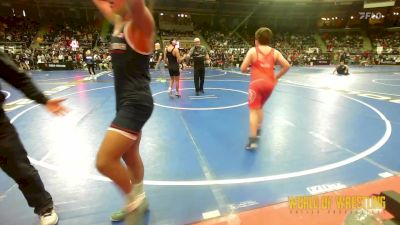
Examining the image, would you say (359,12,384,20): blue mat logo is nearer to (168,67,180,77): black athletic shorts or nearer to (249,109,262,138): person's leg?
(168,67,180,77): black athletic shorts

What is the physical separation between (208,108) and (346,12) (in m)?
39.2

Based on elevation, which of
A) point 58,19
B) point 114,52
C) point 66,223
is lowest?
point 66,223

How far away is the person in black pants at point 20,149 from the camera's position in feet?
7.59

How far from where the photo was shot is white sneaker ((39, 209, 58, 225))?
263cm

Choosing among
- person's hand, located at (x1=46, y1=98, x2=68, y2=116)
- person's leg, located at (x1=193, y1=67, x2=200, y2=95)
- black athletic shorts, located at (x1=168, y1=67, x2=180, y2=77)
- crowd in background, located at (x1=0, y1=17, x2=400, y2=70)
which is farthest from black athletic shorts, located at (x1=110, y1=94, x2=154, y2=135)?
crowd in background, located at (x1=0, y1=17, x2=400, y2=70)

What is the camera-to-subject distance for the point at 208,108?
755cm

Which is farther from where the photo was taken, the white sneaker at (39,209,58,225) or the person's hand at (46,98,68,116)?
the white sneaker at (39,209,58,225)

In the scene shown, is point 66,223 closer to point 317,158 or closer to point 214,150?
point 214,150

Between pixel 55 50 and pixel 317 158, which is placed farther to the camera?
pixel 55 50

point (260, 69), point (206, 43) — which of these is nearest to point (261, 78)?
point (260, 69)

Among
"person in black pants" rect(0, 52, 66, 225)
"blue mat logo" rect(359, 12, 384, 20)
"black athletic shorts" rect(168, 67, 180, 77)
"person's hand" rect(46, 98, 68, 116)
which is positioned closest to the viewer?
"person in black pants" rect(0, 52, 66, 225)

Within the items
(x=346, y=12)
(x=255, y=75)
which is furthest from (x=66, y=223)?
(x=346, y=12)

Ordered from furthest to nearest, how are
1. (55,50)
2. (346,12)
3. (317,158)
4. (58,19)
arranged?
(346,12), (58,19), (55,50), (317,158)

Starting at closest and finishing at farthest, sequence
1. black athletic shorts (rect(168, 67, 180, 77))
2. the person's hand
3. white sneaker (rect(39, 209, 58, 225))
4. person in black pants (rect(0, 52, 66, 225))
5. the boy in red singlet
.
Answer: person in black pants (rect(0, 52, 66, 225)) < the person's hand < white sneaker (rect(39, 209, 58, 225)) < the boy in red singlet < black athletic shorts (rect(168, 67, 180, 77))
